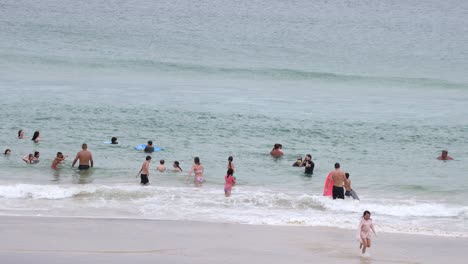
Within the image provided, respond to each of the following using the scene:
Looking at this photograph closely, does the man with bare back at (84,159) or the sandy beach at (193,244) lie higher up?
the man with bare back at (84,159)

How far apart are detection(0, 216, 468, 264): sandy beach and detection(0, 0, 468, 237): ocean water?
45.0 inches

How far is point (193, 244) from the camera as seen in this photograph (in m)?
16.3

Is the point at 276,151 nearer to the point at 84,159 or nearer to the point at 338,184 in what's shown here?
the point at 338,184

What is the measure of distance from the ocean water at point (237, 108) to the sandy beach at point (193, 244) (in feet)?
3.75

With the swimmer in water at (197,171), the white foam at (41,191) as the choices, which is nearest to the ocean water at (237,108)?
the white foam at (41,191)

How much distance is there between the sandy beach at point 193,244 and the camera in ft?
49.6

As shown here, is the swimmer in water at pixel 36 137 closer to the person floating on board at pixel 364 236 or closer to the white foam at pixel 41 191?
the white foam at pixel 41 191

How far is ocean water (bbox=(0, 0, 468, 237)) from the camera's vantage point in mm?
21734

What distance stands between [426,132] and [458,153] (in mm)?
4085

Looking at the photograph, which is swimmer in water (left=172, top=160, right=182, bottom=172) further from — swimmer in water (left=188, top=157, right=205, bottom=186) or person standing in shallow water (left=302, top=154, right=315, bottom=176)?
person standing in shallow water (left=302, top=154, right=315, bottom=176)

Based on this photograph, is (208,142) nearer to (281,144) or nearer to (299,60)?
(281,144)

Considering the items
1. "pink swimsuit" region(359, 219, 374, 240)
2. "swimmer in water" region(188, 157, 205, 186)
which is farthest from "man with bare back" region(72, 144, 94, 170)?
"pink swimsuit" region(359, 219, 374, 240)

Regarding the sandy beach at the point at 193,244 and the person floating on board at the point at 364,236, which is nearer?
the sandy beach at the point at 193,244

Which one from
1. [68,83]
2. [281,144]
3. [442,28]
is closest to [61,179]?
[281,144]
